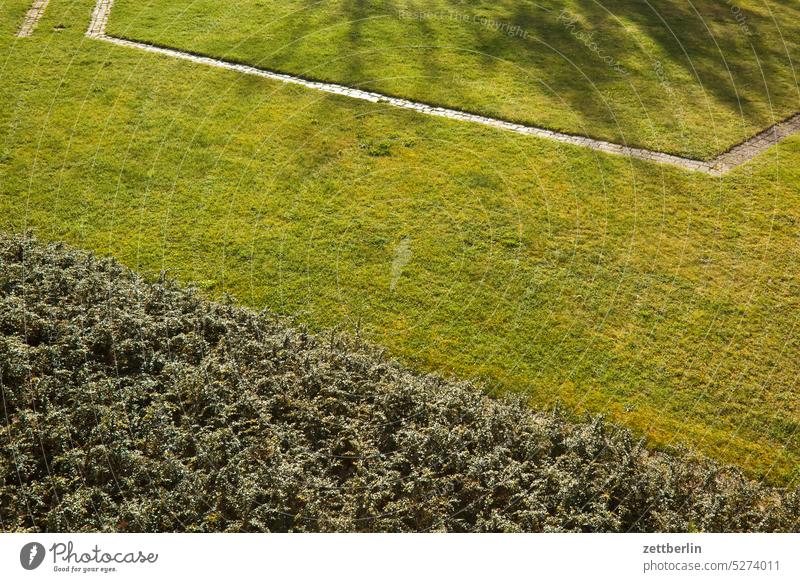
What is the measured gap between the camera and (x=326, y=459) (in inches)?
339

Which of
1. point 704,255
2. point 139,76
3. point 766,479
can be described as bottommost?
point 766,479

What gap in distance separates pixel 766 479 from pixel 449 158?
7.53 m

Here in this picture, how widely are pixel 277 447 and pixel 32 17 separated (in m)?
14.5

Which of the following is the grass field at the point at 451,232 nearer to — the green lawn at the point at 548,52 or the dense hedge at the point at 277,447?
the dense hedge at the point at 277,447

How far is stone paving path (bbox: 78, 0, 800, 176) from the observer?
14.3 meters

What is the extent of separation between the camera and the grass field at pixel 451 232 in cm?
1027

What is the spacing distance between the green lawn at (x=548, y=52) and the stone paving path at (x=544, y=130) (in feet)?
0.72

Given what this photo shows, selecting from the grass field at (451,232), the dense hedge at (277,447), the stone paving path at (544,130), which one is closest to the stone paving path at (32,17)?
the stone paving path at (544,130)

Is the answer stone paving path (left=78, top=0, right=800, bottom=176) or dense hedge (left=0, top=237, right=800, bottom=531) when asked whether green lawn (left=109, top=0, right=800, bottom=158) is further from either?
dense hedge (left=0, top=237, right=800, bottom=531)

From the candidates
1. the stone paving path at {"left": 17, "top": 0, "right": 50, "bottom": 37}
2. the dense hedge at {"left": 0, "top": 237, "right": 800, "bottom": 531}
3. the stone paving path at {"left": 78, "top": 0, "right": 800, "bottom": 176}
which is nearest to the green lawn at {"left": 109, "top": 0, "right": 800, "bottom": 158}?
the stone paving path at {"left": 78, "top": 0, "right": 800, "bottom": 176}

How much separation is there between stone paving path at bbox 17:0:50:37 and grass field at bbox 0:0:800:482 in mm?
1951
